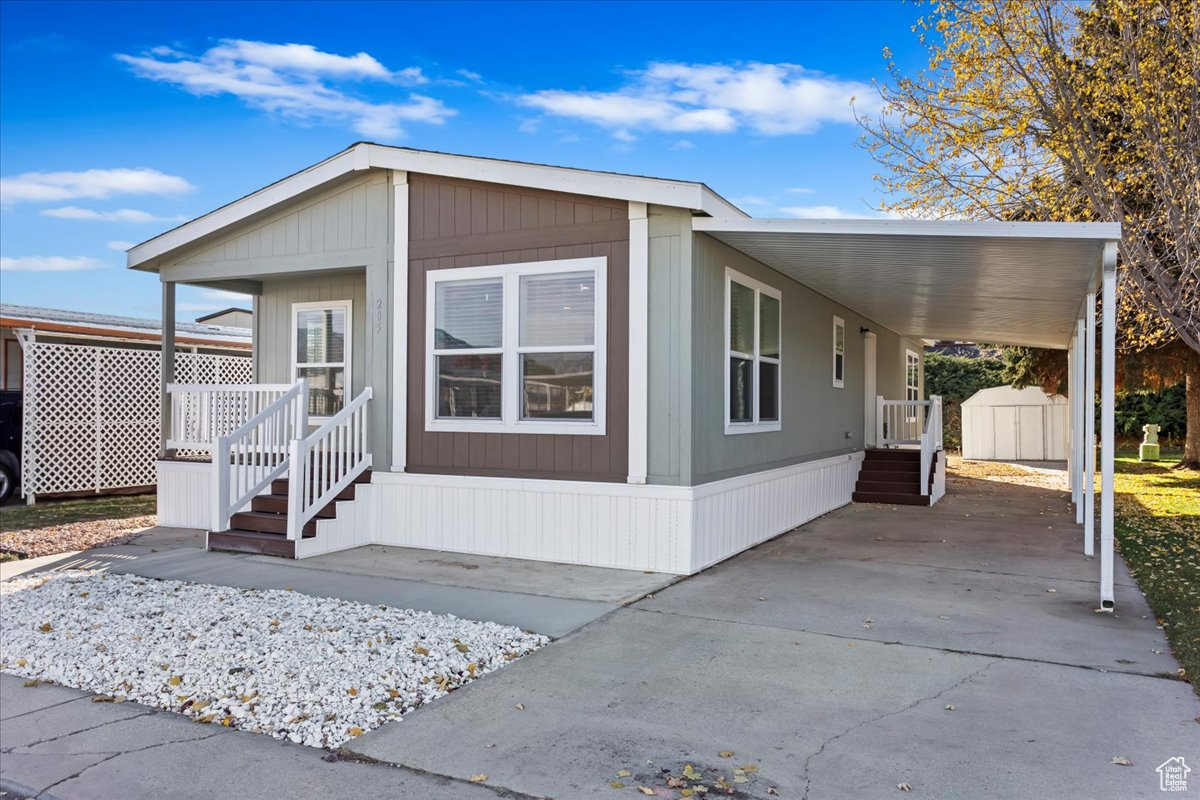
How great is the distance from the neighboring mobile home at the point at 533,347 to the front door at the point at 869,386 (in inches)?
134

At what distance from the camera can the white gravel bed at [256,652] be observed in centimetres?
401

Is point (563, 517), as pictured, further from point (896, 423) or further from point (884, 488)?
point (896, 423)

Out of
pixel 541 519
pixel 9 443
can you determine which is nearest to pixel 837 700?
pixel 541 519

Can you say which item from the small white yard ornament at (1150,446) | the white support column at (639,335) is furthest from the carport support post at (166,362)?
the small white yard ornament at (1150,446)

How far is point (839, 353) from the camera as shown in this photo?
39.2ft

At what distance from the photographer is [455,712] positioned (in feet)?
12.9

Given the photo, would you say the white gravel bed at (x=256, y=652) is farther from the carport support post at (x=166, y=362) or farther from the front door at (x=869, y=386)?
the front door at (x=869, y=386)

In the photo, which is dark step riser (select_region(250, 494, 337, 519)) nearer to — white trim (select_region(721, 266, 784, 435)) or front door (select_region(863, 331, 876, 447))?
white trim (select_region(721, 266, 784, 435))

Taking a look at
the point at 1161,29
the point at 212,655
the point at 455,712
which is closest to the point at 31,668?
the point at 212,655

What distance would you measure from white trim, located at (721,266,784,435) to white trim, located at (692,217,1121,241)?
0.89 meters

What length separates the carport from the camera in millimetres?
5730

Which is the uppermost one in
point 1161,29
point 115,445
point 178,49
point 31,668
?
Result: point 178,49

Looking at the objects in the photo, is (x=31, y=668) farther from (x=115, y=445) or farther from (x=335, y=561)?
(x=115, y=445)

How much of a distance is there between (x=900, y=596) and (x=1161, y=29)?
788cm
